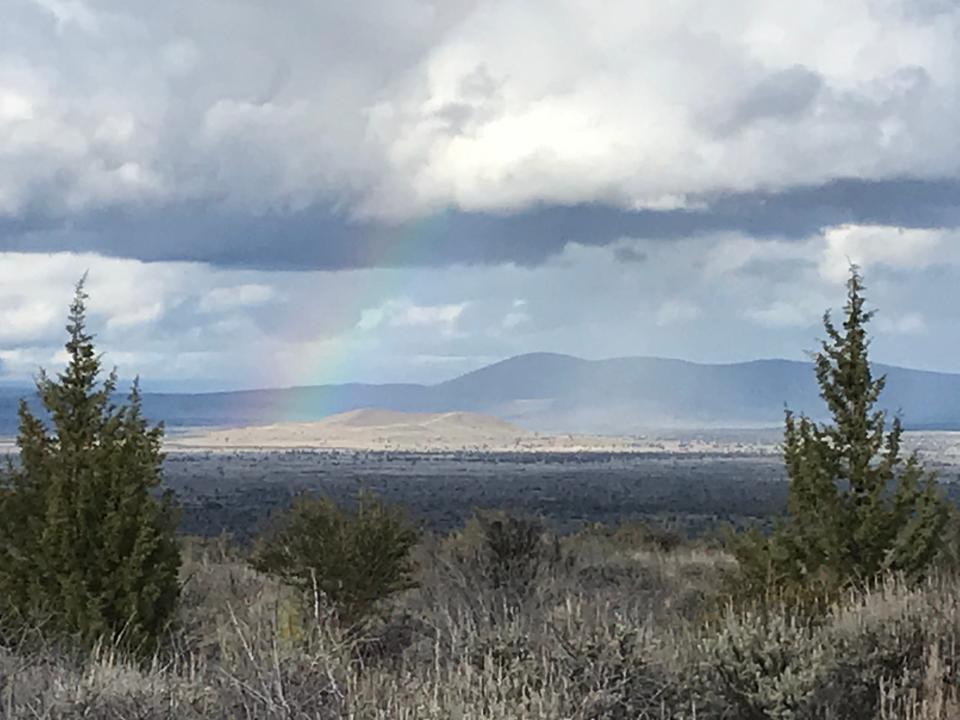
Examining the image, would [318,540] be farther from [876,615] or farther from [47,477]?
[876,615]

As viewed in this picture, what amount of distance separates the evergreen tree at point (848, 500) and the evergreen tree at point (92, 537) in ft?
21.0

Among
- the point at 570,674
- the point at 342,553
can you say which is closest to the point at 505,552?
the point at 342,553

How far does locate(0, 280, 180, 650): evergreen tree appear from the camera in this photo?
1271 cm

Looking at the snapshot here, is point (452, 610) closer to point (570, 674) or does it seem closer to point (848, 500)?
point (848, 500)

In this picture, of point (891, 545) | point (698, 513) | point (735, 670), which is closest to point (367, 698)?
point (735, 670)

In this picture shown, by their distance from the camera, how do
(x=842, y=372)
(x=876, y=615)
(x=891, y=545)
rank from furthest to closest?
(x=842, y=372)
(x=891, y=545)
(x=876, y=615)

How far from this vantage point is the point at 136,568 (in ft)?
42.1

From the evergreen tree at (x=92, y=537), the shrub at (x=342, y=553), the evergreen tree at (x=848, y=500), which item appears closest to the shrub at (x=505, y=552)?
the shrub at (x=342, y=553)

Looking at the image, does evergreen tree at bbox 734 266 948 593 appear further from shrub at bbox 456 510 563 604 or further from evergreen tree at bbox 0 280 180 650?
evergreen tree at bbox 0 280 180 650

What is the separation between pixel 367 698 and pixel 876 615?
15.8 feet

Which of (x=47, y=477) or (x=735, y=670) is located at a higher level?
(x=47, y=477)

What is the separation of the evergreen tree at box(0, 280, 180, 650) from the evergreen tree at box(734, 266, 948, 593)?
21.0 feet

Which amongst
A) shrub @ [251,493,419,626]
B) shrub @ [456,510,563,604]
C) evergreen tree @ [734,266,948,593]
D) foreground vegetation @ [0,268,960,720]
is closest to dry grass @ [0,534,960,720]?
foreground vegetation @ [0,268,960,720]

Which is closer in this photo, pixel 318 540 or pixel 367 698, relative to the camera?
pixel 367 698
